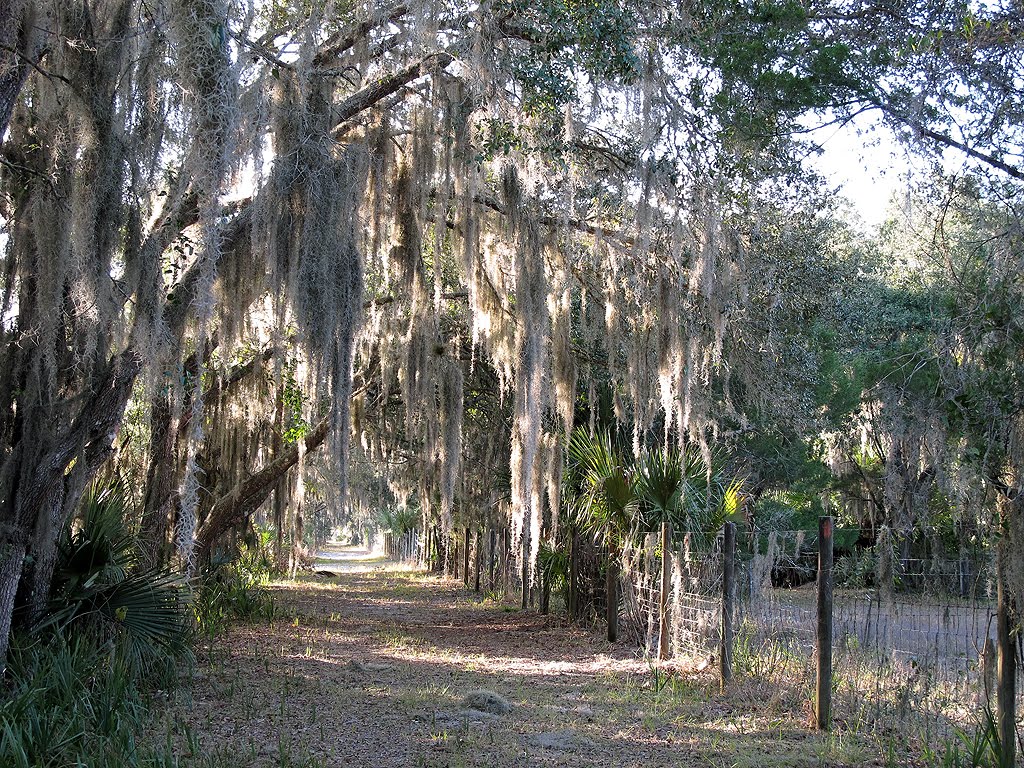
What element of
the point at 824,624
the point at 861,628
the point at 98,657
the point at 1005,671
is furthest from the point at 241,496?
the point at 1005,671

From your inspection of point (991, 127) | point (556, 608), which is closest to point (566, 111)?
point (991, 127)

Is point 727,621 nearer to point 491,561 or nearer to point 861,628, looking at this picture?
point 861,628

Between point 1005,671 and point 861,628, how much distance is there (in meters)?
3.64

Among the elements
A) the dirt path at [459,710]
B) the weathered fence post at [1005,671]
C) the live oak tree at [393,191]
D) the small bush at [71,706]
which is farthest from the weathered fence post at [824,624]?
the small bush at [71,706]

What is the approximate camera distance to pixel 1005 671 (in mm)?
4062

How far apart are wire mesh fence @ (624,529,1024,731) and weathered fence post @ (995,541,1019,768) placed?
0.09 metres

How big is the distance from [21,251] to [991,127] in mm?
5959

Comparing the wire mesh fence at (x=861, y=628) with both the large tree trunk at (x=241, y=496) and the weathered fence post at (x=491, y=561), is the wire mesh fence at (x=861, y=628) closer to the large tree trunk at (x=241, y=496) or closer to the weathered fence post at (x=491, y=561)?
the large tree trunk at (x=241, y=496)

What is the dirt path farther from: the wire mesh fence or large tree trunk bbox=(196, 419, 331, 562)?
large tree trunk bbox=(196, 419, 331, 562)

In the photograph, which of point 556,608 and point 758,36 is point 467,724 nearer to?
point 758,36

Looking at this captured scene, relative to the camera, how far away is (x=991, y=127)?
5.23 metres

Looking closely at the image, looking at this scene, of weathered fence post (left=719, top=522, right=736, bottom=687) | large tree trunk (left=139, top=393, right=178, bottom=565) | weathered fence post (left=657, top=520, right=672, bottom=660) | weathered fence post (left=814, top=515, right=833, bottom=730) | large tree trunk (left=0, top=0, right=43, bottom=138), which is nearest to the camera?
large tree trunk (left=0, top=0, right=43, bottom=138)

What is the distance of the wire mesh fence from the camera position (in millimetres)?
5328

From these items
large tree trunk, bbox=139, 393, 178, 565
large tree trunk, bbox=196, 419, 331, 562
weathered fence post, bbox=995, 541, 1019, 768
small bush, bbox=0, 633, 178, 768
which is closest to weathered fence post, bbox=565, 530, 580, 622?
large tree trunk, bbox=196, 419, 331, 562
